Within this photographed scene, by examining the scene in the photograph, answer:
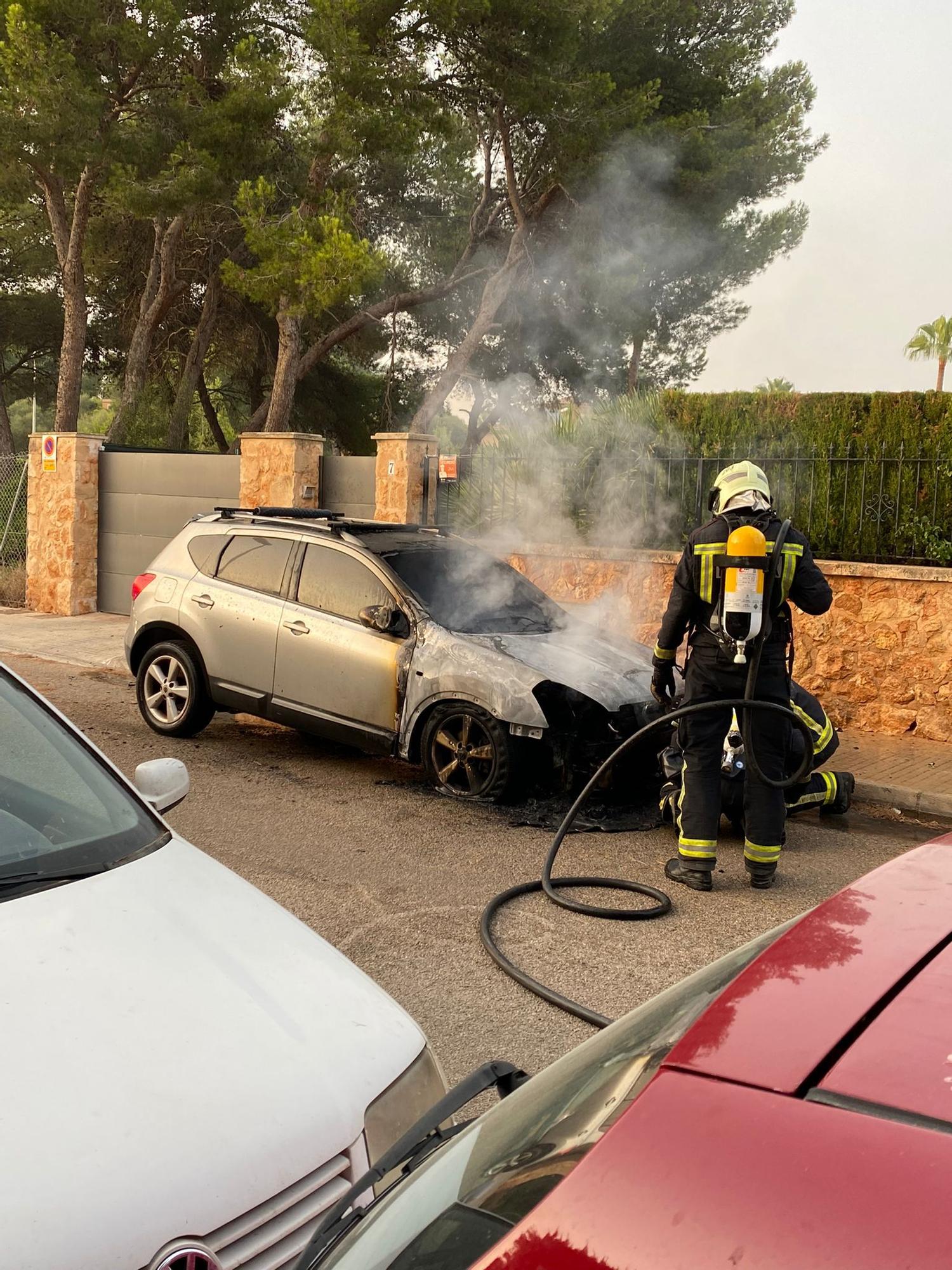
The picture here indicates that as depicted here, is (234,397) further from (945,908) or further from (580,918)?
(945,908)

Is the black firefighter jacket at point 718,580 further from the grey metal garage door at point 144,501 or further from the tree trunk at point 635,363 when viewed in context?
the tree trunk at point 635,363

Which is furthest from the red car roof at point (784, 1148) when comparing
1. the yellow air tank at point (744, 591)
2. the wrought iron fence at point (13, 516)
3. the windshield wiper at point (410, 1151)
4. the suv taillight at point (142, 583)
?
the wrought iron fence at point (13, 516)

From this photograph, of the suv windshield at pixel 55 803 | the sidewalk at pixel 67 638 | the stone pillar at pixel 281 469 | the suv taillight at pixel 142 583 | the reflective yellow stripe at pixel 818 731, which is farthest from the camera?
the stone pillar at pixel 281 469

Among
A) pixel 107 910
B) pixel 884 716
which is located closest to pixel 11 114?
pixel 884 716

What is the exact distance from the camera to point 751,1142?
0.89 metres

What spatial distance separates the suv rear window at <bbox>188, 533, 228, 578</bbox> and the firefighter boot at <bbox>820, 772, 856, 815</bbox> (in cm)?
429

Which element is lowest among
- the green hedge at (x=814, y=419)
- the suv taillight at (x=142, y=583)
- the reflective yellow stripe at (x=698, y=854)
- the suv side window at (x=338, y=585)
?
the reflective yellow stripe at (x=698, y=854)

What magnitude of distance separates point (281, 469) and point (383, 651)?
273 inches

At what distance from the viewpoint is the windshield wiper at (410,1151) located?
1433 millimetres

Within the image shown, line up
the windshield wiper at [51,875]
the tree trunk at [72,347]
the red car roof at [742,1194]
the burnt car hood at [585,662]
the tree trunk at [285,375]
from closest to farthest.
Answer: the red car roof at [742,1194] < the windshield wiper at [51,875] < the burnt car hood at [585,662] < the tree trunk at [285,375] < the tree trunk at [72,347]

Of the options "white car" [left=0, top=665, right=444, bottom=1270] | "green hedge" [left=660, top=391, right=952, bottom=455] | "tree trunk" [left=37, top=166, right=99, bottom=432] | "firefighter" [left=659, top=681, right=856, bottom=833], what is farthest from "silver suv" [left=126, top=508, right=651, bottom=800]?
"tree trunk" [left=37, top=166, right=99, bottom=432]

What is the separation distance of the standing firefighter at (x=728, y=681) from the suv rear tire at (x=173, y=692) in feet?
11.9

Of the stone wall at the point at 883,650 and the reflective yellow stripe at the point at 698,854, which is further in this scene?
the stone wall at the point at 883,650

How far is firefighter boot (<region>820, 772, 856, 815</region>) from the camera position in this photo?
21.7ft
